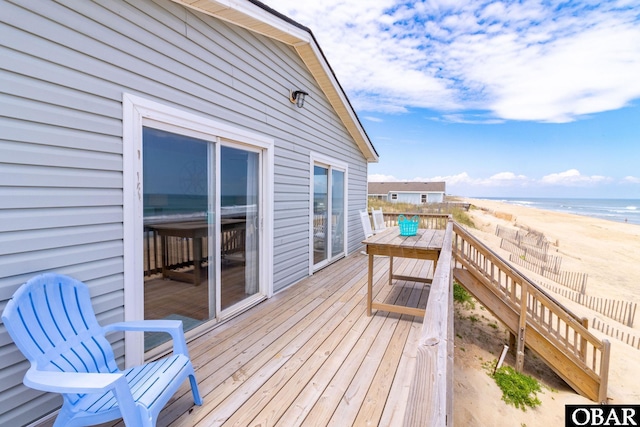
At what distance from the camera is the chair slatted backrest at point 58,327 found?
1402 mm

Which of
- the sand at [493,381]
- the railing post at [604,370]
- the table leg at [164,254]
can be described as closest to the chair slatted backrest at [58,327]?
the table leg at [164,254]

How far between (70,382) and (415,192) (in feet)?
126

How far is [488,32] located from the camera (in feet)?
30.2

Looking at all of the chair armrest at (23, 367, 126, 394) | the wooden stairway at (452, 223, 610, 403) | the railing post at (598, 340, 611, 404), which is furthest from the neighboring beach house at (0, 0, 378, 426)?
the railing post at (598, 340, 611, 404)

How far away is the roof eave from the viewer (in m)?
2.66

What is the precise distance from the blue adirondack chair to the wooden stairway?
12.8 feet

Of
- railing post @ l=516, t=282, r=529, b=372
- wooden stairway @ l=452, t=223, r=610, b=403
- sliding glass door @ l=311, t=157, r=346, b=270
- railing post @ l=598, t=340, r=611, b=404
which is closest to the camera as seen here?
railing post @ l=598, t=340, r=611, b=404

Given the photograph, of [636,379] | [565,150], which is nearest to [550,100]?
[636,379]

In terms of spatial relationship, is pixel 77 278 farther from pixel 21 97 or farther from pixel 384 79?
pixel 384 79

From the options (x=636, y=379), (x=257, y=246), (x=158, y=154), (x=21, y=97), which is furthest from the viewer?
(x=636, y=379)

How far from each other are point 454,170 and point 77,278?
220ft

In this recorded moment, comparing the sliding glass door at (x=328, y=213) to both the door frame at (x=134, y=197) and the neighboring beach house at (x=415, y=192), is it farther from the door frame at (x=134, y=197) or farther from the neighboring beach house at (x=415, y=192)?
the neighboring beach house at (x=415, y=192)

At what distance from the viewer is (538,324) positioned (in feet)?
13.2

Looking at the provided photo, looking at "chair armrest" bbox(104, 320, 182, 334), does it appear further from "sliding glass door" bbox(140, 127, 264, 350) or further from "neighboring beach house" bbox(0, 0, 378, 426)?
"sliding glass door" bbox(140, 127, 264, 350)
